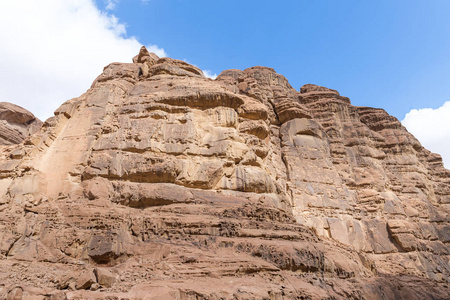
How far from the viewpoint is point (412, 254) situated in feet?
77.3

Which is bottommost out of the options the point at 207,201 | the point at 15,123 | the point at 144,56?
the point at 207,201

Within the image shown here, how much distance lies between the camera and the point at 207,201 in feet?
50.8

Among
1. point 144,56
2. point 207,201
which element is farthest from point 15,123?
point 207,201

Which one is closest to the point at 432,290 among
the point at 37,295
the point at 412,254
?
the point at 412,254

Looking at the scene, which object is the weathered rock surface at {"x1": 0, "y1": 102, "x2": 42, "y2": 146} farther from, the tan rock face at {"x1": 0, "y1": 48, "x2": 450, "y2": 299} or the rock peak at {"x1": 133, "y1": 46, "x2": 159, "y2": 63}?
the rock peak at {"x1": 133, "y1": 46, "x2": 159, "y2": 63}

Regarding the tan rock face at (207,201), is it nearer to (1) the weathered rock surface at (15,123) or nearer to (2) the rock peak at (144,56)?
(2) the rock peak at (144,56)

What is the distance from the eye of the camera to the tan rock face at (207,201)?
11023 mm

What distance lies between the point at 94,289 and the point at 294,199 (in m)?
18.2

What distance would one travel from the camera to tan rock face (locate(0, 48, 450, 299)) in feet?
36.2

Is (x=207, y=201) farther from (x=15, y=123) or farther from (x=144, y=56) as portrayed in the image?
(x=15, y=123)

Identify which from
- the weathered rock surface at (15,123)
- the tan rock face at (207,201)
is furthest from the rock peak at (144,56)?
the weathered rock surface at (15,123)

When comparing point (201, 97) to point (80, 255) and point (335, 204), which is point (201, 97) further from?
point (335, 204)

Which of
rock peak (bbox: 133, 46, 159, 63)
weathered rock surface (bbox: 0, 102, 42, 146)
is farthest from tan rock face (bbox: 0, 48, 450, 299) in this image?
weathered rock surface (bbox: 0, 102, 42, 146)

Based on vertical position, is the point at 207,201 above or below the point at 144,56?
below
